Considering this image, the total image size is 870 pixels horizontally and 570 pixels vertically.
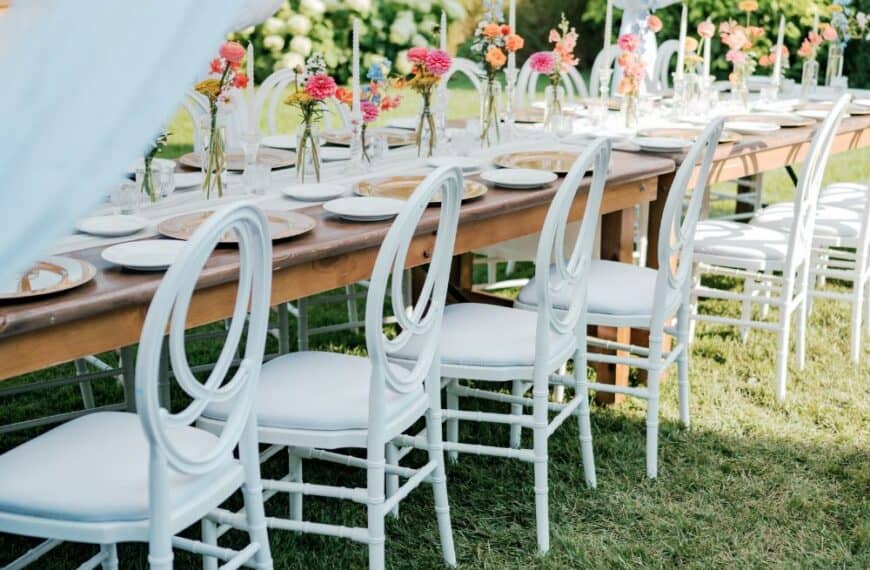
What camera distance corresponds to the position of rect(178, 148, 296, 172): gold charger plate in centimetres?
288

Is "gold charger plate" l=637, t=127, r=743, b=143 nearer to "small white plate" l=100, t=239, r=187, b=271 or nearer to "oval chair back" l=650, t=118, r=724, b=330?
"oval chair back" l=650, t=118, r=724, b=330

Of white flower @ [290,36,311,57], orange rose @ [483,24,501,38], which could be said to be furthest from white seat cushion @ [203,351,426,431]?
white flower @ [290,36,311,57]

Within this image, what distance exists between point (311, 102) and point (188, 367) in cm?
110

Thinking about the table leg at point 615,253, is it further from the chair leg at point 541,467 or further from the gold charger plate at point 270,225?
the gold charger plate at point 270,225

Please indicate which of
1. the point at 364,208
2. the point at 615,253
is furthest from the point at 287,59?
the point at 364,208

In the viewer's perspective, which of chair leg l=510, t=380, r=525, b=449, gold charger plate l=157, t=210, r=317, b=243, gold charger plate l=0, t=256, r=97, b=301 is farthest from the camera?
chair leg l=510, t=380, r=525, b=449

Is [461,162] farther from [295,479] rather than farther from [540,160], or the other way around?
[295,479]

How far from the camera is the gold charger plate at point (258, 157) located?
2.88m

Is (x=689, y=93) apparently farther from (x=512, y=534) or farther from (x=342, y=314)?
(x=512, y=534)

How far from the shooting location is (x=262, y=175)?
8.40 ft

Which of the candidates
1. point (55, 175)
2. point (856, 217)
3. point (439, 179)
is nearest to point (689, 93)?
point (856, 217)

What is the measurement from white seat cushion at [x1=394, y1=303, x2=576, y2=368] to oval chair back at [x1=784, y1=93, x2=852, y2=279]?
1.01m

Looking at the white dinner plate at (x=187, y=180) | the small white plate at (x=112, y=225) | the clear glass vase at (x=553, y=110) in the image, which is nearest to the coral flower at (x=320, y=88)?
the white dinner plate at (x=187, y=180)

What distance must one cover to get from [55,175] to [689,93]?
369 centimetres
